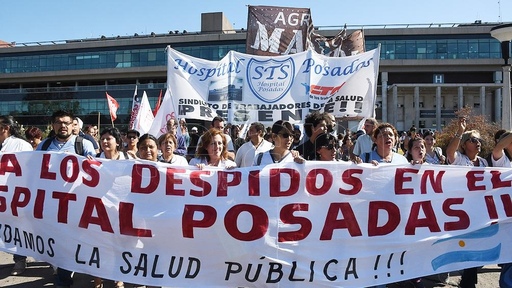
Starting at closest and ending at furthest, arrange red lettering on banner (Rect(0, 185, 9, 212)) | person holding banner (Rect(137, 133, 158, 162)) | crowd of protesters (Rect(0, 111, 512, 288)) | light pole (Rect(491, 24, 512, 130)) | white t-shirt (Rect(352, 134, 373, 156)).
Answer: crowd of protesters (Rect(0, 111, 512, 288))
red lettering on banner (Rect(0, 185, 9, 212))
person holding banner (Rect(137, 133, 158, 162))
white t-shirt (Rect(352, 134, 373, 156))
light pole (Rect(491, 24, 512, 130))

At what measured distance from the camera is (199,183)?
3959 millimetres

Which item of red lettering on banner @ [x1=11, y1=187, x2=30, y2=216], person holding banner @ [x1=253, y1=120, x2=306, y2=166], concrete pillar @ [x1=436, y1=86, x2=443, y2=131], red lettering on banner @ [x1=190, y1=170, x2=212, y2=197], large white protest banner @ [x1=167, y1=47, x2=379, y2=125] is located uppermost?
concrete pillar @ [x1=436, y1=86, x2=443, y2=131]

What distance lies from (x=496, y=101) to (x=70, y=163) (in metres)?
54.7

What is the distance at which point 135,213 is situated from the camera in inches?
154

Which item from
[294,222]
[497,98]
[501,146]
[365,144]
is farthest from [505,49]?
[497,98]

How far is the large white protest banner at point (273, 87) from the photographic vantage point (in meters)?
7.17

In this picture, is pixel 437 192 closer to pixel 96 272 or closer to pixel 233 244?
pixel 233 244

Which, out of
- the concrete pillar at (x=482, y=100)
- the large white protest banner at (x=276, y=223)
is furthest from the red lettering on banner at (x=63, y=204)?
the concrete pillar at (x=482, y=100)

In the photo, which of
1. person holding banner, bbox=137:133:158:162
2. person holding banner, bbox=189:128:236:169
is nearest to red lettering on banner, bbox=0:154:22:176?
person holding banner, bbox=137:133:158:162

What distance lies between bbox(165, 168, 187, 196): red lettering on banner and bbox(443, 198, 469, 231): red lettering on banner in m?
2.39

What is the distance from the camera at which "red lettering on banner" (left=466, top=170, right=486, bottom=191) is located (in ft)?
13.0

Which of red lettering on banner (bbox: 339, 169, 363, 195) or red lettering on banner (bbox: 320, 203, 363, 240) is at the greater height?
red lettering on banner (bbox: 339, 169, 363, 195)

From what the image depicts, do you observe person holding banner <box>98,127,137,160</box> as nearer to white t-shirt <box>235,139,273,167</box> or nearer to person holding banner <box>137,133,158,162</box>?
person holding banner <box>137,133,158,162</box>

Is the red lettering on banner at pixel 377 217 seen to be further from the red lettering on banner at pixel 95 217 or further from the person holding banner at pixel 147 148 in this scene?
the red lettering on banner at pixel 95 217
